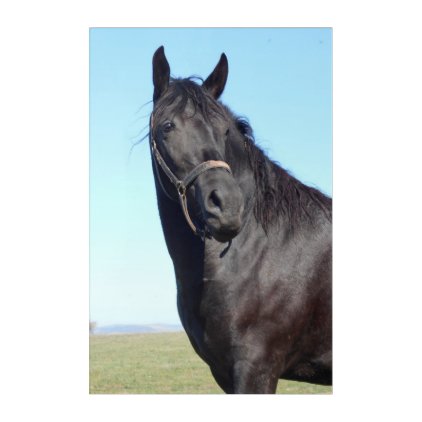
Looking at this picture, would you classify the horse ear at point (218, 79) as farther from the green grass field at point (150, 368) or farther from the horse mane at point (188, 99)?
the green grass field at point (150, 368)

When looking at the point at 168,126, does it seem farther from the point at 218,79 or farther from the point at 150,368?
the point at 150,368

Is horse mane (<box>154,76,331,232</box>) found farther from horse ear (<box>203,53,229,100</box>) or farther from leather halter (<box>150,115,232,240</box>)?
leather halter (<box>150,115,232,240</box>)

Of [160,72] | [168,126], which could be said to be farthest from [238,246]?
[160,72]

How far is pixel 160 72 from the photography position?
410cm

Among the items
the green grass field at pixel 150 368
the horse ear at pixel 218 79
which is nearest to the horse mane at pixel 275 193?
the horse ear at pixel 218 79

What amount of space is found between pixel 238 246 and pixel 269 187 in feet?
1.77

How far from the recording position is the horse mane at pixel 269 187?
396 centimetres

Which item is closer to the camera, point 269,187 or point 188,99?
point 188,99

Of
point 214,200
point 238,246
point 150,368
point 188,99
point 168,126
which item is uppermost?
point 188,99
